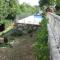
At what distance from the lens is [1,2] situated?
2338 centimetres

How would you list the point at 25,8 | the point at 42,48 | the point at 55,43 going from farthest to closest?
the point at 25,8
the point at 42,48
the point at 55,43

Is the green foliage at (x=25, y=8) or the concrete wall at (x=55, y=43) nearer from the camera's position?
the concrete wall at (x=55, y=43)

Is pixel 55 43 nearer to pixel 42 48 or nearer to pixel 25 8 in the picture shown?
pixel 42 48

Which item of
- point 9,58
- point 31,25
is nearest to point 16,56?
point 9,58

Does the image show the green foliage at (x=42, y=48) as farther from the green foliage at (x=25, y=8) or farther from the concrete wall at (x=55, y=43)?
the green foliage at (x=25, y=8)

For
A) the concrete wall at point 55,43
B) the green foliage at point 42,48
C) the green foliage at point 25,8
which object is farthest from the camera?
the green foliage at point 25,8

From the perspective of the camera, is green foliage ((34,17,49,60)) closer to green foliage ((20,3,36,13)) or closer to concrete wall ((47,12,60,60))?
concrete wall ((47,12,60,60))

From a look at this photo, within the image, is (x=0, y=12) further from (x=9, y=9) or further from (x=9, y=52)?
(x=9, y=52)

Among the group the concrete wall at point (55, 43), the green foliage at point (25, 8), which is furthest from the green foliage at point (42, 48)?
the green foliage at point (25, 8)

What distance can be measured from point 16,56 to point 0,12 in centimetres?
1173

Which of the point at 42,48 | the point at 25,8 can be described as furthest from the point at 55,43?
the point at 25,8

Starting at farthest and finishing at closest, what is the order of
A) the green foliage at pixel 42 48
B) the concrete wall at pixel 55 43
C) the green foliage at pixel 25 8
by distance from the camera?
the green foliage at pixel 25 8
the green foliage at pixel 42 48
the concrete wall at pixel 55 43

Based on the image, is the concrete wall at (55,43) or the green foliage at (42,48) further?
the green foliage at (42,48)

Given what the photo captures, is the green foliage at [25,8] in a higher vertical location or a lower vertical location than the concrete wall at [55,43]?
lower
